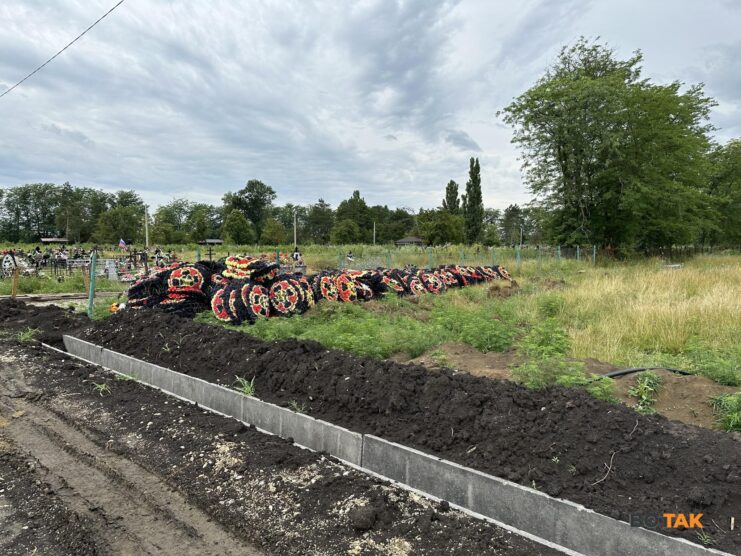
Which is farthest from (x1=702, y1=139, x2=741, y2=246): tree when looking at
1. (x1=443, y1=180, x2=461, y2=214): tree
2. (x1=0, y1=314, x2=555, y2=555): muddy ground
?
(x1=0, y1=314, x2=555, y2=555): muddy ground

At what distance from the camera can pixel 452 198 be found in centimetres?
7975

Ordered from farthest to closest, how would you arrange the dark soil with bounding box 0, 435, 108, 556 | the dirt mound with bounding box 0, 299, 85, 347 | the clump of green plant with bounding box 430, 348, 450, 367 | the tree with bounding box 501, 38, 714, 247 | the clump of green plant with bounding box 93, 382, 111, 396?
the tree with bounding box 501, 38, 714, 247 → the dirt mound with bounding box 0, 299, 85, 347 → the clump of green plant with bounding box 93, 382, 111, 396 → the clump of green plant with bounding box 430, 348, 450, 367 → the dark soil with bounding box 0, 435, 108, 556

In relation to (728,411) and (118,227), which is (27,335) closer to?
(728,411)

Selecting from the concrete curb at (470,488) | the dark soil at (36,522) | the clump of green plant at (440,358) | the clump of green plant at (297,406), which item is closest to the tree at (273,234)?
the clump of green plant at (440,358)

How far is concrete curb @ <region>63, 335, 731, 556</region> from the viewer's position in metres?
2.39

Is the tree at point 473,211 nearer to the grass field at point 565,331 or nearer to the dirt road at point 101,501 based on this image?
the grass field at point 565,331

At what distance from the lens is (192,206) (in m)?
109

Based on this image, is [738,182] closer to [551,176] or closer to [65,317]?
[551,176]

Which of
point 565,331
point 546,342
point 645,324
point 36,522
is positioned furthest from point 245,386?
point 645,324

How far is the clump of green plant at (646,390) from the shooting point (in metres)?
3.69

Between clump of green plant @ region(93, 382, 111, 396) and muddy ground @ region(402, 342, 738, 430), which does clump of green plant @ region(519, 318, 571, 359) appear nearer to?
muddy ground @ region(402, 342, 738, 430)

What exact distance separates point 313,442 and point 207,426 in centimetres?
111

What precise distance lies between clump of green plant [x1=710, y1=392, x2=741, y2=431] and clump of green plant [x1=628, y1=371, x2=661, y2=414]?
1.37 ft

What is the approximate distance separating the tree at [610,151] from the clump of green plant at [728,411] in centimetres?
2629
